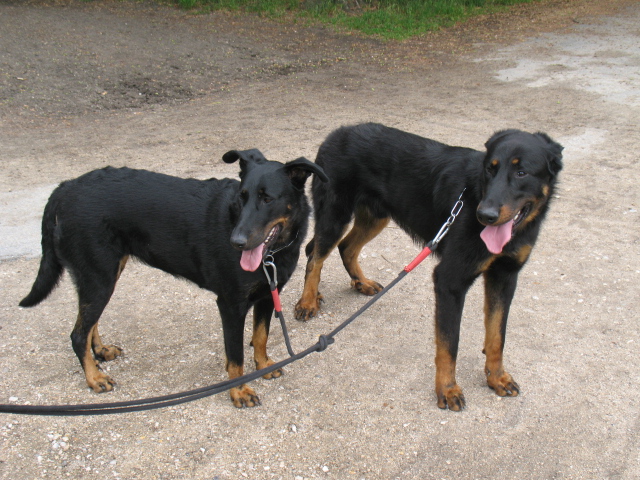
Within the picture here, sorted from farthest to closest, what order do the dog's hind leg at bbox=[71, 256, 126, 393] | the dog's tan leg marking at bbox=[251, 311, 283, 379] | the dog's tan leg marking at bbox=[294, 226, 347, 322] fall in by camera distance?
the dog's tan leg marking at bbox=[294, 226, 347, 322] < the dog's tan leg marking at bbox=[251, 311, 283, 379] < the dog's hind leg at bbox=[71, 256, 126, 393]

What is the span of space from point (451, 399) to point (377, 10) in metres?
14.5

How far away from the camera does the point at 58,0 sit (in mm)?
16953

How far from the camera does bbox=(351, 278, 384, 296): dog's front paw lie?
5.34 metres

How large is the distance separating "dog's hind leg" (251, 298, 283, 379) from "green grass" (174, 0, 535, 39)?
12025 millimetres

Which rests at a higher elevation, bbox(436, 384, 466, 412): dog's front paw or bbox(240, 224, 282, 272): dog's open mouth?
bbox(240, 224, 282, 272): dog's open mouth

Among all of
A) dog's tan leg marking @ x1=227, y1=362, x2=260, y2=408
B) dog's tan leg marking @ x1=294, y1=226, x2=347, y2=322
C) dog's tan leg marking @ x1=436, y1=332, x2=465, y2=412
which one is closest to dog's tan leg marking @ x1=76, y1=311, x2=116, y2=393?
dog's tan leg marking @ x1=227, y1=362, x2=260, y2=408

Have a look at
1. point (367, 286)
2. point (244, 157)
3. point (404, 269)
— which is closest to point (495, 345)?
point (404, 269)

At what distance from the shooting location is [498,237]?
139 inches

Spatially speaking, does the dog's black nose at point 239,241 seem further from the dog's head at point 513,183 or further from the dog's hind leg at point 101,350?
the dog's hind leg at point 101,350

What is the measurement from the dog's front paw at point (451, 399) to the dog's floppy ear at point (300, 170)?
1.56 m

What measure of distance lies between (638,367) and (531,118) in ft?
19.7

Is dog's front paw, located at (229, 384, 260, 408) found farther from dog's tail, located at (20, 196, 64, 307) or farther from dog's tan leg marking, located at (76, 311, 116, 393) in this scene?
dog's tail, located at (20, 196, 64, 307)

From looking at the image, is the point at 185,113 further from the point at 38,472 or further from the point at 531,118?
the point at 38,472

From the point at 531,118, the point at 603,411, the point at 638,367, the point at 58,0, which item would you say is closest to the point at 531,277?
the point at 638,367
